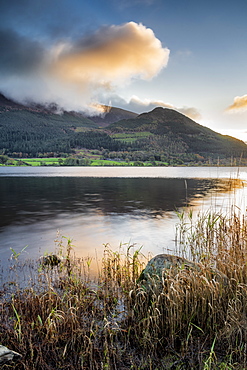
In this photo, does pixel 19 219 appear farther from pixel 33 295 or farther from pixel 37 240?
pixel 33 295

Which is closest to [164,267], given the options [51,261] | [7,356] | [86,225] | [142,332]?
[142,332]

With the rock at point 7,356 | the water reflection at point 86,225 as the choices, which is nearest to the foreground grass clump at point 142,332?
the rock at point 7,356

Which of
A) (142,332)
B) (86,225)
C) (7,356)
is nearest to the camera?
(7,356)

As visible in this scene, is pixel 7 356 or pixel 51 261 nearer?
pixel 7 356

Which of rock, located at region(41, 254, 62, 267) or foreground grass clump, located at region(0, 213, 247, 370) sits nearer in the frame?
foreground grass clump, located at region(0, 213, 247, 370)

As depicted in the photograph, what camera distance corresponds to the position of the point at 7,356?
523 cm

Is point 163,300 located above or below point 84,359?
above

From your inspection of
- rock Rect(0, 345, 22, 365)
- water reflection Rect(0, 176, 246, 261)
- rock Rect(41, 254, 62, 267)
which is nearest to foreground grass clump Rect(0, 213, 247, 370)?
rock Rect(0, 345, 22, 365)

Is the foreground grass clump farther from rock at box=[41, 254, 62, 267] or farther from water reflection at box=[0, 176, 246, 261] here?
water reflection at box=[0, 176, 246, 261]

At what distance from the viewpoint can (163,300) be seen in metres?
7.09

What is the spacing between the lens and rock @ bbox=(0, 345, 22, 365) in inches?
204

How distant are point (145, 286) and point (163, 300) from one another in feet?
3.13

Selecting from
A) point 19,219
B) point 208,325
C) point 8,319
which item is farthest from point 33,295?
point 19,219

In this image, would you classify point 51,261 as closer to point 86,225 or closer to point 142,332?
point 142,332
